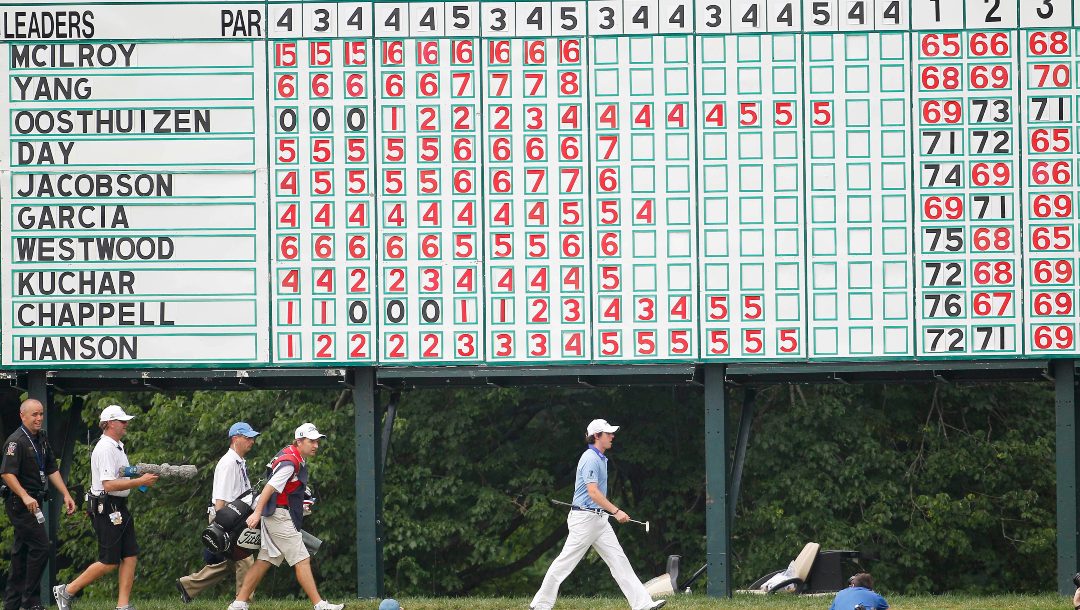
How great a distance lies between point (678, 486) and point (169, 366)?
1141cm

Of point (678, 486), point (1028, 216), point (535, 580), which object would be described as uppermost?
point (1028, 216)

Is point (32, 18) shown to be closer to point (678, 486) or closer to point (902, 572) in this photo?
point (678, 486)

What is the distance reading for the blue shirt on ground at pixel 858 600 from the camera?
36.1 feet

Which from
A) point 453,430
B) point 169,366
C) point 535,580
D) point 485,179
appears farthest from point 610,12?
point 535,580

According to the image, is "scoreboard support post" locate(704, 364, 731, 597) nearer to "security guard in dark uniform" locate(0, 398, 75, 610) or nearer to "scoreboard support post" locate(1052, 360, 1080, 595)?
"scoreboard support post" locate(1052, 360, 1080, 595)

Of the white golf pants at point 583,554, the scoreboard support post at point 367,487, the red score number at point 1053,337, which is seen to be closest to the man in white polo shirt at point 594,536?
the white golf pants at point 583,554

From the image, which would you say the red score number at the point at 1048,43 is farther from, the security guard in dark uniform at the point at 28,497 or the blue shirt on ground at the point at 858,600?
the security guard in dark uniform at the point at 28,497

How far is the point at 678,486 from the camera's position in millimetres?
25734

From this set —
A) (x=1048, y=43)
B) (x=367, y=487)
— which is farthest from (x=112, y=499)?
(x=1048, y=43)

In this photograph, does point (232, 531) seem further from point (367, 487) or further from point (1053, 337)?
point (1053, 337)

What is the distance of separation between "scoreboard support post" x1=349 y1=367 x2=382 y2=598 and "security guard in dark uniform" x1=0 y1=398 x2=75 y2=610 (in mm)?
3096

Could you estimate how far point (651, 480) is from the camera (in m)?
26.0

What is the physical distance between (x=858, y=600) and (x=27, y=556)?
759 centimetres

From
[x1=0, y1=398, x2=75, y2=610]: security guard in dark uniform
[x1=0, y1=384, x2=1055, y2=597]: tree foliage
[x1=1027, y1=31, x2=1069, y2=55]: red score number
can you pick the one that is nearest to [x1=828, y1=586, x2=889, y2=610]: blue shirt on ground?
[x1=0, y1=398, x2=75, y2=610]: security guard in dark uniform
